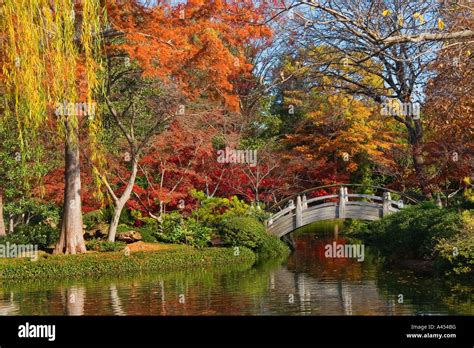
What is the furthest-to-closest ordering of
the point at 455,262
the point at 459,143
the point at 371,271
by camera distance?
the point at 459,143, the point at 371,271, the point at 455,262

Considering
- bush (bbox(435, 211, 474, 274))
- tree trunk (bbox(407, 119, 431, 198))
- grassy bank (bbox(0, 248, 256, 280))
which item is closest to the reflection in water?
bush (bbox(435, 211, 474, 274))

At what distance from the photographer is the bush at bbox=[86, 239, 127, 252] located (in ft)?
70.2

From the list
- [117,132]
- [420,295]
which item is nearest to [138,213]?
A: [117,132]

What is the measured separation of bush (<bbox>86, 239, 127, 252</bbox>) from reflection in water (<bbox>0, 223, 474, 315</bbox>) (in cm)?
240

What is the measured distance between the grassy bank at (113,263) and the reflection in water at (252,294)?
3.15 ft

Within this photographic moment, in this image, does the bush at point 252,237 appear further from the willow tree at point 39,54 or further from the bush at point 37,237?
the willow tree at point 39,54

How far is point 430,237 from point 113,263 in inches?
310

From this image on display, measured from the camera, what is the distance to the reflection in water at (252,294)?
42.7 feet

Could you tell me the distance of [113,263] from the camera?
1995 cm

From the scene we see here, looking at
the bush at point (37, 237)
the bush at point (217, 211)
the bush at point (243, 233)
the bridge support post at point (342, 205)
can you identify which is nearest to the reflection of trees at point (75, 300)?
the bush at point (37, 237)

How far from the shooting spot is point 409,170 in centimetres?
2994

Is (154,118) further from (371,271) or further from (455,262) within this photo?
(455,262)

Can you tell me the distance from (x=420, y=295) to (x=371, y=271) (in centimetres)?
492

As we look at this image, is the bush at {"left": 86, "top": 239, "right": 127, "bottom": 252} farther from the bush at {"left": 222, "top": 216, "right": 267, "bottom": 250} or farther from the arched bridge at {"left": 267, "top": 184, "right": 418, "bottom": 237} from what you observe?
the arched bridge at {"left": 267, "top": 184, "right": 418, "bottom": 237}
